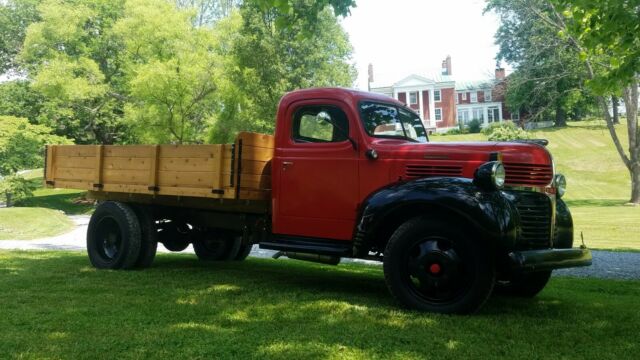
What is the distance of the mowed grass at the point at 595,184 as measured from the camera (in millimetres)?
14359

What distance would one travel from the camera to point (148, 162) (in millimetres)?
6656

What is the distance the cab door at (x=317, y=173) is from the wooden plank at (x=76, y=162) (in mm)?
2904

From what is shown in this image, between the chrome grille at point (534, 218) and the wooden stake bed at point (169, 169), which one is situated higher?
the wooden stake bed at point (169, 169)

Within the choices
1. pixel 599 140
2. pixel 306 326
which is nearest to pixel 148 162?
pixel 306 326

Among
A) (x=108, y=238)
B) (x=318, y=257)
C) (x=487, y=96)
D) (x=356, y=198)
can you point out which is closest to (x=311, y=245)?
(x=318, y=257)

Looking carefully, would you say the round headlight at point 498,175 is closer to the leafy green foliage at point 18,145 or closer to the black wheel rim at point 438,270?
the black wheel rim at point 438,270

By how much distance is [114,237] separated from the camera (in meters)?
7.26

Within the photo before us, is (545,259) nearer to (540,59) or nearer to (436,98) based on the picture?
(540,59)

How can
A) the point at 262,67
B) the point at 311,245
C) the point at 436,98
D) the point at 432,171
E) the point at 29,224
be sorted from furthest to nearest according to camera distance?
the point at 436,98 < the point at 262,67 < the point at 29,224 < the point at 311,245 < the point at 432,171

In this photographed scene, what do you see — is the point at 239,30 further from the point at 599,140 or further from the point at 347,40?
the point at 599,140

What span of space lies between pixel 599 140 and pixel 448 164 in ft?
166

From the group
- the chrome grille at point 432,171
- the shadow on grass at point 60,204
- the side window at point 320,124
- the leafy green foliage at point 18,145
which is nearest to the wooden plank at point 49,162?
the side window at point 320,124

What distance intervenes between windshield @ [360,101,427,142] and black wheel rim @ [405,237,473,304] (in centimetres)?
138

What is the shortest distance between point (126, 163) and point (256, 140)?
78.6 inches
